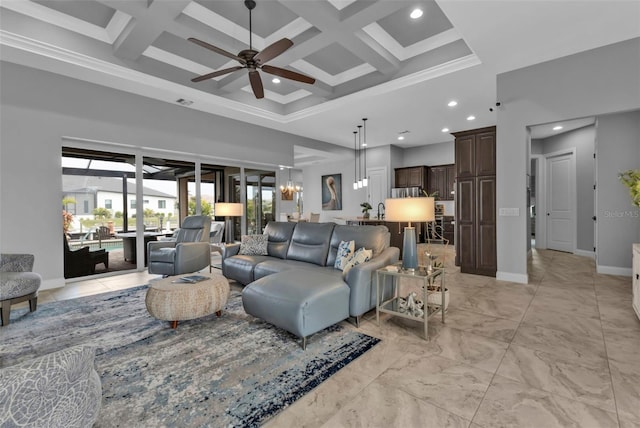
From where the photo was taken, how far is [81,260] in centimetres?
470

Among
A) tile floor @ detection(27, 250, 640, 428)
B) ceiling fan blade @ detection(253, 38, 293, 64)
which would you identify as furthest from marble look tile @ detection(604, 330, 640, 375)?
ceiling fan blade @ detection(253, 38, 293, 64)

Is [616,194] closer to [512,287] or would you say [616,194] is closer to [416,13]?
[512,287]

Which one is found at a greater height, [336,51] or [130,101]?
[336,51]

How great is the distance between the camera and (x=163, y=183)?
18.9 feet

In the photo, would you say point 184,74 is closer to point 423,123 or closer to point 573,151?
point 423,123

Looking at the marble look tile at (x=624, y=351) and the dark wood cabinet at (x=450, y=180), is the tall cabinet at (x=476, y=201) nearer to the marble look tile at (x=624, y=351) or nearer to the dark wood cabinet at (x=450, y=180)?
the marble look tile at (x=624, y=351)

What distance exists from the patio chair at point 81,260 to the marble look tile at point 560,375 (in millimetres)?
5602

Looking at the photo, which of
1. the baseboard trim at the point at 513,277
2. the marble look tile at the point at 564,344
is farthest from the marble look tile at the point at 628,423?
the baseboard trim at the point at 513,277

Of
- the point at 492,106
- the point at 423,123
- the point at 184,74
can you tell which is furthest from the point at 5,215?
the point at 492,106

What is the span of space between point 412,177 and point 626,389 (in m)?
7.64

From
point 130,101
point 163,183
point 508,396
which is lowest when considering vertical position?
point 508,396

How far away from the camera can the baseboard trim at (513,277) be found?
4.25m

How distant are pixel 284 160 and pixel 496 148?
462 cm

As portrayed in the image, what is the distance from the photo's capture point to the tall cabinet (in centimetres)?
470
